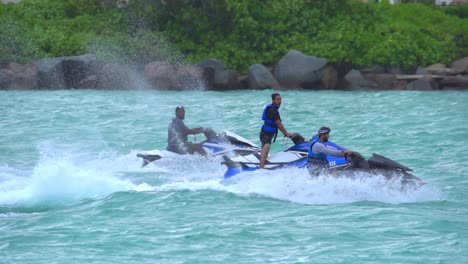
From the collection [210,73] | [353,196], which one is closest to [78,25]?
[210,73]

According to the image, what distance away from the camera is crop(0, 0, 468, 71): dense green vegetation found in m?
38.5

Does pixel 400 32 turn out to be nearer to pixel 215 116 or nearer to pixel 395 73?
pixel 395 73

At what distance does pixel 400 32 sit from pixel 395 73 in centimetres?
365

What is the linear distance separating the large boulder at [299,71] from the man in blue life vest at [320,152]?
20.2 metres

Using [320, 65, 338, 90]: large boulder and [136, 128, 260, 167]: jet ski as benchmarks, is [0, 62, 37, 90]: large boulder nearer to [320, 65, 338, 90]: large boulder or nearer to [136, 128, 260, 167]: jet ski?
[320, 65, 338, 90]: large boulder

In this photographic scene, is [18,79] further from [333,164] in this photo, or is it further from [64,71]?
[333,164]

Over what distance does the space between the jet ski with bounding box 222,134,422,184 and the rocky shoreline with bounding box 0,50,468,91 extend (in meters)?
19.2

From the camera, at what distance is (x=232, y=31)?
40812mm

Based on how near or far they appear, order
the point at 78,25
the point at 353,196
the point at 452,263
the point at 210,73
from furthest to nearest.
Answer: the point at 78,25, the point at 210,73, the point at 353,196, the point at 452,263

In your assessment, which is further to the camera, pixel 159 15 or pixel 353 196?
pixel 159 15

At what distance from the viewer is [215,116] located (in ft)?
91.7

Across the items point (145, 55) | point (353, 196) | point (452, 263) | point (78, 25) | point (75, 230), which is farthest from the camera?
point (78, 25)

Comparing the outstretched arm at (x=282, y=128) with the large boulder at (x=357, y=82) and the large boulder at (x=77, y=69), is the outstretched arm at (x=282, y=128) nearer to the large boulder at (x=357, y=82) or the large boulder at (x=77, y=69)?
the large boulder at (x=357, y=82)

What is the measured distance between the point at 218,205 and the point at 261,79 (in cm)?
2139
